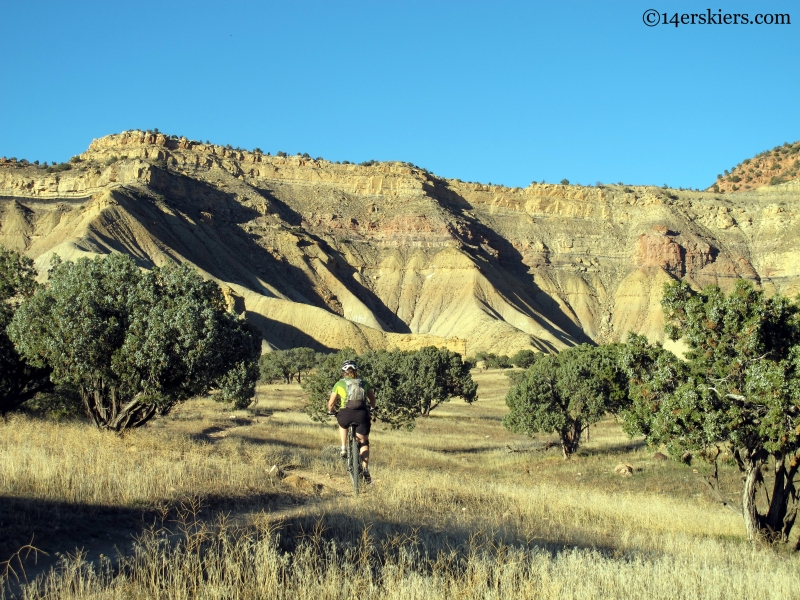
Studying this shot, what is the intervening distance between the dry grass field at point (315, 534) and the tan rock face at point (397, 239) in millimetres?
64855

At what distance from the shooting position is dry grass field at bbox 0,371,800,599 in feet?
21.9

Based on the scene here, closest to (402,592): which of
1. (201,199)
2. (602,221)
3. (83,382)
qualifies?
(83,382)

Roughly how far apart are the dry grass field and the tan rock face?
64855 millimetres

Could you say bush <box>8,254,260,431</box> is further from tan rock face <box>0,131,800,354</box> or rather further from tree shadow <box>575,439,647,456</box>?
tan rock face <box>0,131,800,354</box>

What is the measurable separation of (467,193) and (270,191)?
39.7m

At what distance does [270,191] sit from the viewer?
124m

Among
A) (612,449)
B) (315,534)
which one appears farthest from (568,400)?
(315,534)

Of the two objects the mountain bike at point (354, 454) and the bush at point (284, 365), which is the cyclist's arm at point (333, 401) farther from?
the bush at point (284, 365)

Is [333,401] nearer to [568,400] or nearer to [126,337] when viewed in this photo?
[126,337]

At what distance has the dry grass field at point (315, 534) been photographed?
6.66m

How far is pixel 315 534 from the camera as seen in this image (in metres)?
8.55

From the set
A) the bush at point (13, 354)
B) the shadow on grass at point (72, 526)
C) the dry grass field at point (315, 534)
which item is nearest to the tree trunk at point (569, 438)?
the dry grass field at point (315, 534)

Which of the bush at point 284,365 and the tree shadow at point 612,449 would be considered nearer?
the tree shadow at point 612,449

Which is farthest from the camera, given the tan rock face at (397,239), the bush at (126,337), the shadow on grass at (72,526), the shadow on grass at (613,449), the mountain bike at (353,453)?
the tan rock face at (397,239)
